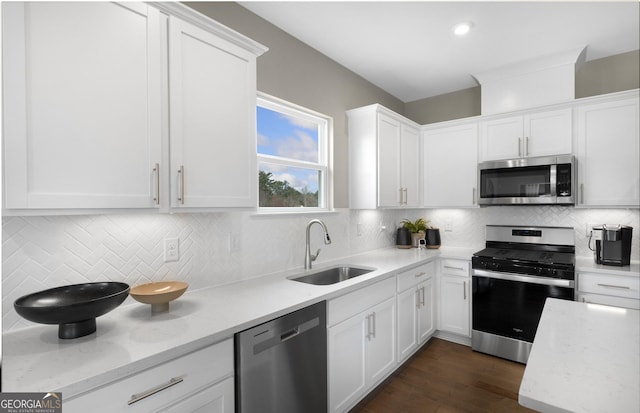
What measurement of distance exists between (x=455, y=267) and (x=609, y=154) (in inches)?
63.4

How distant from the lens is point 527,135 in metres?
3.10

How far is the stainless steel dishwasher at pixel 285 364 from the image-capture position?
1402 mm

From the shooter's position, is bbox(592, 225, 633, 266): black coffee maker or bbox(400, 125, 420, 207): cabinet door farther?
bbox(400, 125, 420, 207): cabinet door

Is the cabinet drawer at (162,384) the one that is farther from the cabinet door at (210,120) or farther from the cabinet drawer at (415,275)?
the cabinet drawer at (415,275)

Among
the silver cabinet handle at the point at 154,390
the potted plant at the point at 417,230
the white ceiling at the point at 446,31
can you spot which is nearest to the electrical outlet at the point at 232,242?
the silver cabinet handle at the point at 154,390

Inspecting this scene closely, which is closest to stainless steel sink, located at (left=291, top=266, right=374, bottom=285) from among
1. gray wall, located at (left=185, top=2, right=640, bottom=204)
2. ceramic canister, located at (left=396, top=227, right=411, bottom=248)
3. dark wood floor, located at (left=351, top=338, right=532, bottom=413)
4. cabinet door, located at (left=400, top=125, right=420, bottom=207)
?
gray wall, located at (left=185, top=2, right=640, bottom=204)

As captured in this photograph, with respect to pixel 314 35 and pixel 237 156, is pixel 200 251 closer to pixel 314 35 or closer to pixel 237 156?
pixel 237 156

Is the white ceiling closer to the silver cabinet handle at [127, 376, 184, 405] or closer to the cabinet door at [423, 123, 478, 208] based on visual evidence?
the cabinet door at [423, 123, 478, 208]

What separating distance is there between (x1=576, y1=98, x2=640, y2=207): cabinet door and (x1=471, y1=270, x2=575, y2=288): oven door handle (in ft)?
2.49

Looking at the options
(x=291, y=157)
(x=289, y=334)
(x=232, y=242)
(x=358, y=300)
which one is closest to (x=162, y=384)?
(x=289, y=334)

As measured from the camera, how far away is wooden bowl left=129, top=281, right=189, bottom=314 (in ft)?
4.69

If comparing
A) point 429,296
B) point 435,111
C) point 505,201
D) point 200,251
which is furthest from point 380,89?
point 200,251

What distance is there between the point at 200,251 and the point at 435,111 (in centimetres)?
338

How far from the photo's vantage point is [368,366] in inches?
88.7
